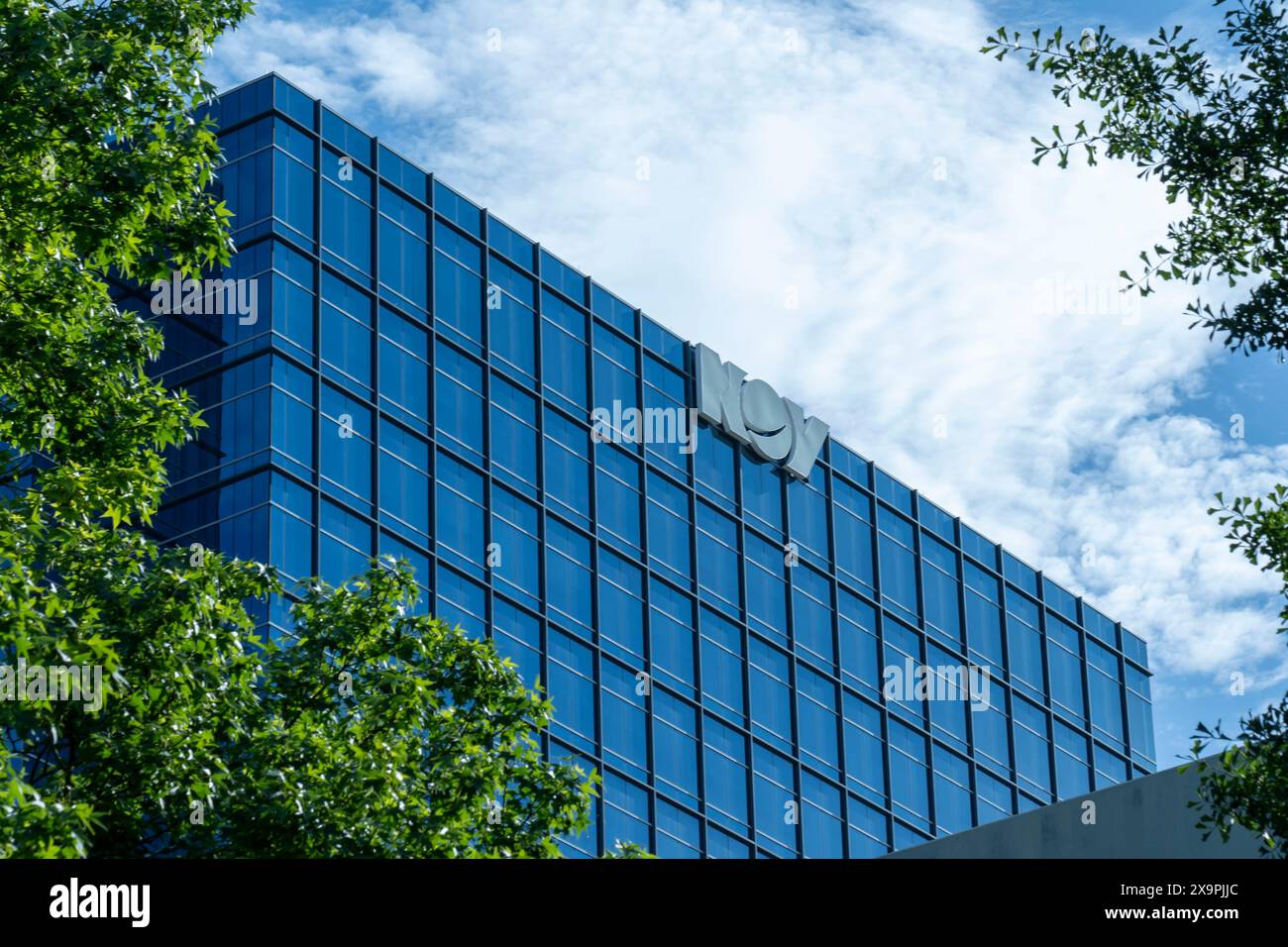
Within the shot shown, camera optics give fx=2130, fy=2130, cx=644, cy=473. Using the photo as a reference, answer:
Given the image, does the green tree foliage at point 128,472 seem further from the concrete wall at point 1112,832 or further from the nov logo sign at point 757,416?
the nov logo sign at point 757,416

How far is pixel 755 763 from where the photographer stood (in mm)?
59156

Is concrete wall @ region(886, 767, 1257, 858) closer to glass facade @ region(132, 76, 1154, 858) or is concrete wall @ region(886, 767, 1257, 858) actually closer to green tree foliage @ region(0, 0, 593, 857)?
green tree foliage @ region(0, 0, 593, 857)

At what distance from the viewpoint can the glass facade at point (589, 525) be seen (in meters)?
47.7

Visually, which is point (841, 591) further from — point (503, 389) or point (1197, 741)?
point (1197, 741)

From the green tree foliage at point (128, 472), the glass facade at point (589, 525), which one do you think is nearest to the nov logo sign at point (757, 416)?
the glass facade at point (589, 525)

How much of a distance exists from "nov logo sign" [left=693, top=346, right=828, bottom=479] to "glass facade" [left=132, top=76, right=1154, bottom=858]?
1.83ft

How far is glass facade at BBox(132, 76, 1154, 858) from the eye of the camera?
47.7 meters

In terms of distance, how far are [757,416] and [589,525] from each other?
8797 millimetres

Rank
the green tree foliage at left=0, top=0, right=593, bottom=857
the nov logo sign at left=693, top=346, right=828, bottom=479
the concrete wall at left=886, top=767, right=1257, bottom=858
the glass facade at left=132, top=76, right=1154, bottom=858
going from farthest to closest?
the nov logo sign at left=693, top=346, right=828, bottom=479, the glass facade at left=132, top=76, right=1154, bottom=858, the concrete wall at left=886, top=767, right=1257, bottom=858, the green tree foliage at left=0, top=0, right=593, bottom=857

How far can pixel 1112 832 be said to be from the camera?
26.2m

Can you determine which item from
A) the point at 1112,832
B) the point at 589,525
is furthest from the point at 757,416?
the point at 1112,832

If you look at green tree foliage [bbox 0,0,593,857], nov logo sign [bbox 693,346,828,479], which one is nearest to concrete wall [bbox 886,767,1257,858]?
green tree foliage [bbox 0,0,593,857]
